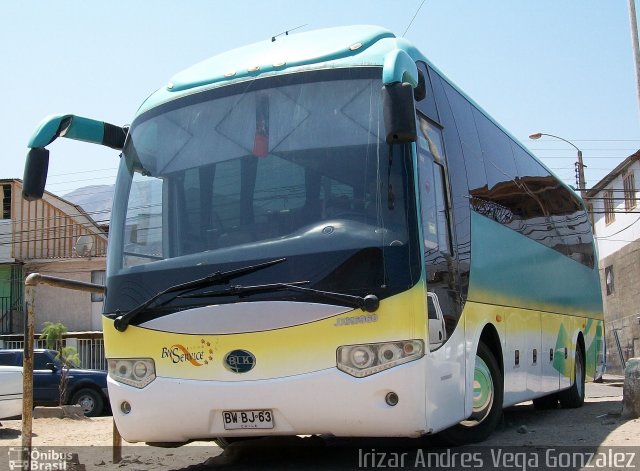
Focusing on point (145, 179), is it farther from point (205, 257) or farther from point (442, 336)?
point (442, 336)

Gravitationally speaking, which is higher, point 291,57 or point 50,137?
point 291,57

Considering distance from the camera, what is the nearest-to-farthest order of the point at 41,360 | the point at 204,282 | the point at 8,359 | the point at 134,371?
the point at 204,282
the point at 134,371
the point at 8,359
the point at 41,360

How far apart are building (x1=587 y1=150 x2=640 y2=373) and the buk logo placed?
29286mm

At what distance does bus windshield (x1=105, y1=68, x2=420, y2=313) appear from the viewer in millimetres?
6027

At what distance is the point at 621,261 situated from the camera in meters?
35.8

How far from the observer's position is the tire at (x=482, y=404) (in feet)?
24.5

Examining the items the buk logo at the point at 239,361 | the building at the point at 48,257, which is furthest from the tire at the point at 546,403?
the building at the point at 48,257

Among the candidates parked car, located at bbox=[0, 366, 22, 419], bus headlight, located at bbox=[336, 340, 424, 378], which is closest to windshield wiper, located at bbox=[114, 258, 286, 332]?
bus headlight, located at bbox=[336, 340, 424, 378]

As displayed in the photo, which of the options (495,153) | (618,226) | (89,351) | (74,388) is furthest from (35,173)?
(618,226)

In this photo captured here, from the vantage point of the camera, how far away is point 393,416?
5801mm

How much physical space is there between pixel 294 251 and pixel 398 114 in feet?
4.18

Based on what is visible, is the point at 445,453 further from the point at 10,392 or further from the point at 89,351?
the point at 89,351

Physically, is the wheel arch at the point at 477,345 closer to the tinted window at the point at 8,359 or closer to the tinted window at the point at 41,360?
the tinted window at the point at 41,360

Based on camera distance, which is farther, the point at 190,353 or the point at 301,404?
the point at 190,353
